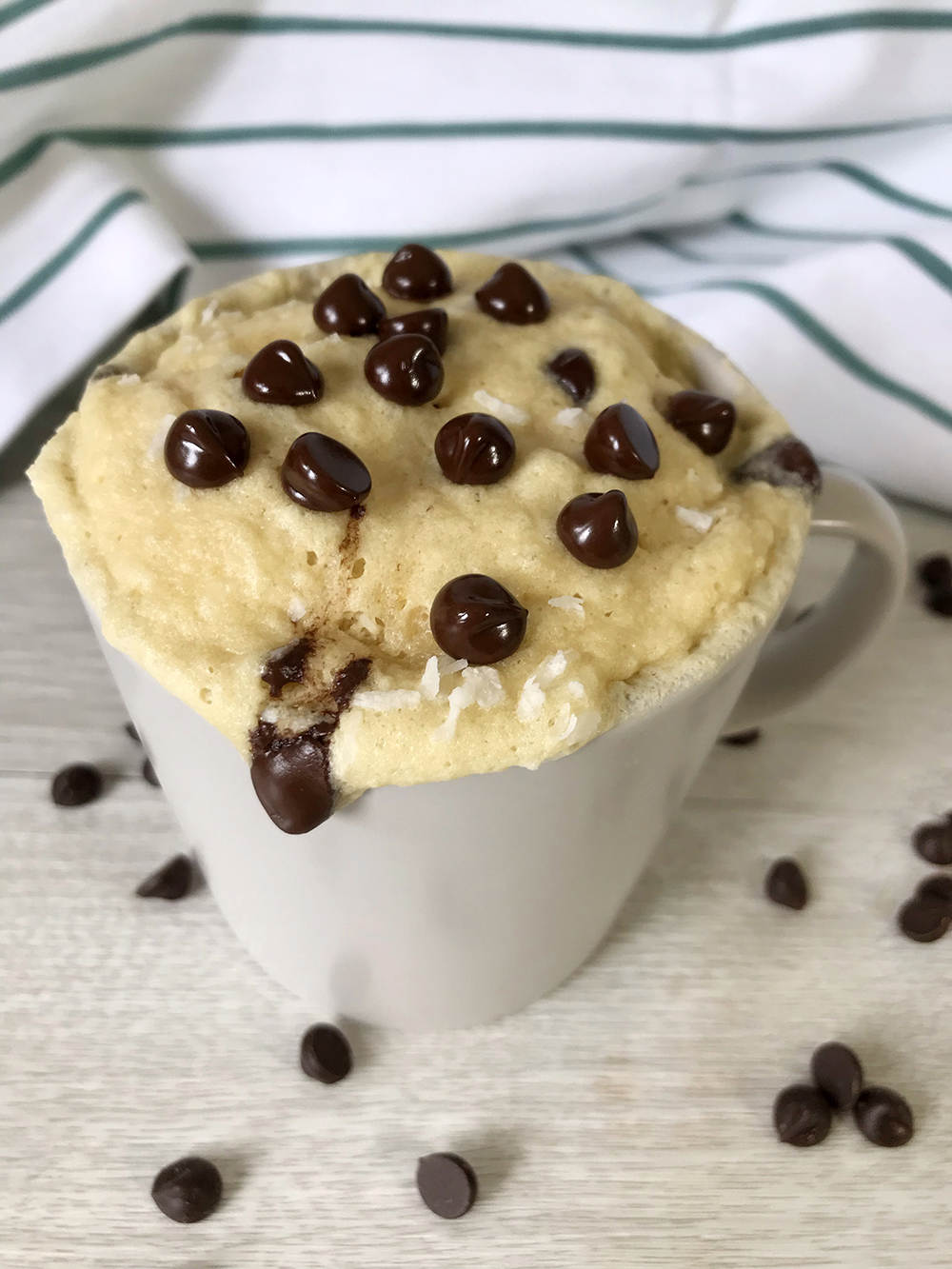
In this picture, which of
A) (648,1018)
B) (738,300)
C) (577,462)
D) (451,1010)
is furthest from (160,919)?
(738,300)

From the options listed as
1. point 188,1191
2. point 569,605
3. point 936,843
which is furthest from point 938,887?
point 188,1191

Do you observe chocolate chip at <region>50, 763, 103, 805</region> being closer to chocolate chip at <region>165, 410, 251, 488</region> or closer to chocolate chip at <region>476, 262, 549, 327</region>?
chocolate chip at <region>165, 410, 251, 488</region>

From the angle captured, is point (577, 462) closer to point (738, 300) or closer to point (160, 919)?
point (160, 919)

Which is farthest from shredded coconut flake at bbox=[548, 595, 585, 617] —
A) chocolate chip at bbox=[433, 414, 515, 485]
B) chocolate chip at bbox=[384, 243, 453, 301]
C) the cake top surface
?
chocolate chip at bbox=[384, 243, 453, 301]

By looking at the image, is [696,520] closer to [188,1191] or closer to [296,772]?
[296,772]

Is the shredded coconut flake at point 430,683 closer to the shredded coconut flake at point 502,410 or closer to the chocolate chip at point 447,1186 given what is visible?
the shredded coconut flake at point 502,410

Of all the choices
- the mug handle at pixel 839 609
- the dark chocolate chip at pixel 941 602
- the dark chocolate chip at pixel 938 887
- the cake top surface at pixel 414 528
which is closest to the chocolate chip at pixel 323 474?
the cake top surface at pixel 414 528
